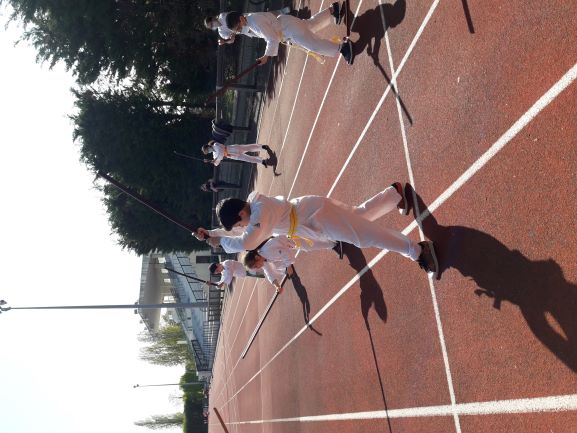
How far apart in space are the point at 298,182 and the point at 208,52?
14.8 metres

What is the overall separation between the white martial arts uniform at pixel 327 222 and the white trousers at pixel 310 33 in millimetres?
3358

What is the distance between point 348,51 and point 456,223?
369 centimetres

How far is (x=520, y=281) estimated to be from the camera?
11.4 feet

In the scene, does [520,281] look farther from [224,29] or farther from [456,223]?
[224,29]

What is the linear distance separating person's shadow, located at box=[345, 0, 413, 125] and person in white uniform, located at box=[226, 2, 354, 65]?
417 mm

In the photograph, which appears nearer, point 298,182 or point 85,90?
point 298,182

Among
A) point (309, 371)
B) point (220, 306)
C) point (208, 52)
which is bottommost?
point (309, 371)

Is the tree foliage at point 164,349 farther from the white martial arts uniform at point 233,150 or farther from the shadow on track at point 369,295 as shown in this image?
the shadow on track at point 369,295

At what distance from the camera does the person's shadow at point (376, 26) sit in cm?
564

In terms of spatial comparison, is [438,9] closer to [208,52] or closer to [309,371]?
[309,371]

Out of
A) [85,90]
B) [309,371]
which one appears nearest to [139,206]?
[85,90]

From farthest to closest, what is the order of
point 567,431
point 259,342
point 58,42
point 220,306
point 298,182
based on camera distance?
point 220,306
point 58,42
point 259,342
point 298,182
point 567,431

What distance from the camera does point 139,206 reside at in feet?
80.6

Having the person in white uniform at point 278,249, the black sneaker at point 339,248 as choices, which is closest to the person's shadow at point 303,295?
the person in white uniform at point 278,249
